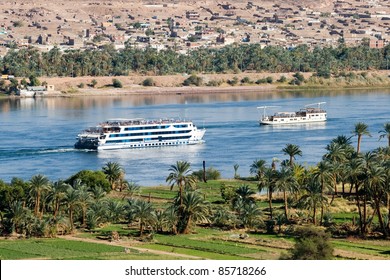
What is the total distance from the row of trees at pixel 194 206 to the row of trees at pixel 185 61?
67.5 m

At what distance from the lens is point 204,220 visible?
3441 cm

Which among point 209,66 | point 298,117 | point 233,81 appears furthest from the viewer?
point 209,66

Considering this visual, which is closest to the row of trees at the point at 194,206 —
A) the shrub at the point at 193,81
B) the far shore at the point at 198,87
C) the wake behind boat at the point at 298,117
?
the wake behind boat at the point at 298,117

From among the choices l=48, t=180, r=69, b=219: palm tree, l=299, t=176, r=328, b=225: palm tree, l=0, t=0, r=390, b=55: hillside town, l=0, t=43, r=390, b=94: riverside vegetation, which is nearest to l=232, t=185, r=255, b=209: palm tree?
l=299, t=176, r=328, b=225: palm tree

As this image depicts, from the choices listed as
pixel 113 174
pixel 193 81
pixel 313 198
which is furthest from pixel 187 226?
pixel 193 81

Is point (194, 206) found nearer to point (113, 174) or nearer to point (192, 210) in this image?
point (192, 210)

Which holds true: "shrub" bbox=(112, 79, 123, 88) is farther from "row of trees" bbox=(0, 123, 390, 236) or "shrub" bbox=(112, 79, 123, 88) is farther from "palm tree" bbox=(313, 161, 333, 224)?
"palm tree" bbox=(313, 161, 333, 224)

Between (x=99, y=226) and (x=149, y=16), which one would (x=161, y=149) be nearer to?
(x=99, y=226)

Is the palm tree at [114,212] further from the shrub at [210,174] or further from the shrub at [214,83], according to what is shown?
the shrub at [214,83]

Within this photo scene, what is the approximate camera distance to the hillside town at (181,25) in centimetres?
14438

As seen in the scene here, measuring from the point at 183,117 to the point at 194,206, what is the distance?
40.8m

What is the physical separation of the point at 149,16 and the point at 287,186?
150 metres

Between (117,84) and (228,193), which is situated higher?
(228,193)

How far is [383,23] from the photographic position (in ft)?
572
